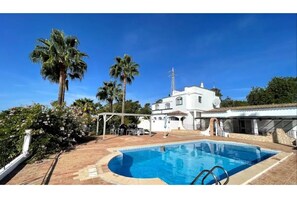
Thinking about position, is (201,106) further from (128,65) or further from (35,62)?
(35,62)

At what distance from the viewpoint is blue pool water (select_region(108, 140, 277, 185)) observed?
850 cm

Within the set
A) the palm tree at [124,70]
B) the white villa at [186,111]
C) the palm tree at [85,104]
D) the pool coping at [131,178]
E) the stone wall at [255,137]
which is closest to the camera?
the pool coping at [131,178]

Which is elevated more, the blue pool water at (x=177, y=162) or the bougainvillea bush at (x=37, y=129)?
the bougainvillea bush at (x=37, y=129)

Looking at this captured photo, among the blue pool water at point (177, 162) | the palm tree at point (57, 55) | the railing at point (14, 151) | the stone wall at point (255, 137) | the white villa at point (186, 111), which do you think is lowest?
the blue pool water at point (177, 162)

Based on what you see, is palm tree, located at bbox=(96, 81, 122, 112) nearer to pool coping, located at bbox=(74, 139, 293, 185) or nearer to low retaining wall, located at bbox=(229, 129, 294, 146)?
pool coping, located at bbox=(74, 139, 293, 185)

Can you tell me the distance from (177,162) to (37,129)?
33.1 feet

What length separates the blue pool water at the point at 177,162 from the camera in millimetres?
8498

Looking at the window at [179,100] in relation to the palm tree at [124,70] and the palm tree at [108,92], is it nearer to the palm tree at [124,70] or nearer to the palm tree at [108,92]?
the palm tree at [124,70]

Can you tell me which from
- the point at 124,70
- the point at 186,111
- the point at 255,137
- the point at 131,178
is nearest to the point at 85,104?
the point at 124,70

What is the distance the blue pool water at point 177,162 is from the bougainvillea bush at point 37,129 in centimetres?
497

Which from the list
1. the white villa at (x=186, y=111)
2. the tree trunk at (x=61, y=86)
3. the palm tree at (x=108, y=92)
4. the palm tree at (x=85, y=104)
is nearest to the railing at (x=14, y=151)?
the tree trunk at (x=61, y=86)

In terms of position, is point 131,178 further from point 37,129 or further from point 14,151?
point 37,129

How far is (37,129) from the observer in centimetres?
1025

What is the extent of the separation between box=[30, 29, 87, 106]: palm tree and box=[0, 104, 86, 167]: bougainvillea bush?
2.98 metres
